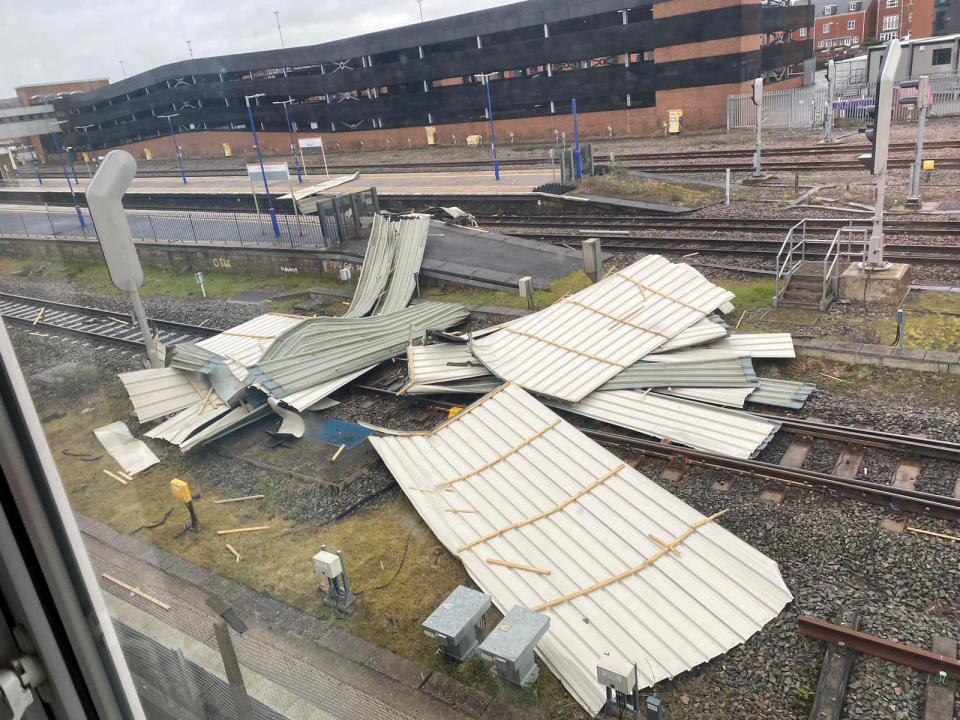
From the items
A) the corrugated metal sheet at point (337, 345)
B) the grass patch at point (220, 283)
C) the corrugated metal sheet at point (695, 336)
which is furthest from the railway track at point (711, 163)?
the corrugated metal sheet at point (695, 336)

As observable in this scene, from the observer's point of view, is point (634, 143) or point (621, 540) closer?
point (621, 540)

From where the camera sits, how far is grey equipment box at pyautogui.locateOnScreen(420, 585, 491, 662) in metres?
5.74

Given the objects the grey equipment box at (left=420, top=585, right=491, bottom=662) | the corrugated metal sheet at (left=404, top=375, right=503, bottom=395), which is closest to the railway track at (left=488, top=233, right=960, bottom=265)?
the corrugated metal sheet at (left=404, top=375, right=503, bottom=395)

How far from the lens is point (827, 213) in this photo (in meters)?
17.5

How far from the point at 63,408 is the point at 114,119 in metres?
11.0

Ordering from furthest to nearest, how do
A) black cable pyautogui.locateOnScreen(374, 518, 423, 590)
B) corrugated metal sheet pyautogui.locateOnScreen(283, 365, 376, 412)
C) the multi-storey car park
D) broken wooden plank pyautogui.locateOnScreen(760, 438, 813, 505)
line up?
the multi-storey car park → corrugated metal sheet pyautogui.locateOnScreen(283, 365, 376, 412) → broken wooden plank pyautogui.locateOnScreen(760, 438, 813, 505) → black cable pyautogui.locateOnScreen(374, 518, 423, 590)

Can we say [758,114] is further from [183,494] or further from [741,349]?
[183,494]

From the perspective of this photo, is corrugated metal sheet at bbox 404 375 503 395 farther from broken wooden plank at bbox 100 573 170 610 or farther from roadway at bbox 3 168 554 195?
roadway at bbox 3 168 554 195

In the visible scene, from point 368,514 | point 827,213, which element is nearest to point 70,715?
point 368,514

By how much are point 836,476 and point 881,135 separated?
7011 mm

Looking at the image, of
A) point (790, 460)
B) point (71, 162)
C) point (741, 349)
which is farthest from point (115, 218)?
point (741, 349)

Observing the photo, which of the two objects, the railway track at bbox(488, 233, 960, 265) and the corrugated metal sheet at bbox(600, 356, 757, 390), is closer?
the corrugated metal sheet at bbox(600, 356, 757, 390)

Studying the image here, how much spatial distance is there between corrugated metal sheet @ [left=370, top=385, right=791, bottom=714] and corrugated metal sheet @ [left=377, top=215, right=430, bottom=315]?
19.4ft

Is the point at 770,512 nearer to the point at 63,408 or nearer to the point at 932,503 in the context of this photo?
the point at 932,503
